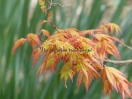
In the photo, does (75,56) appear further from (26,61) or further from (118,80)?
(26,61)

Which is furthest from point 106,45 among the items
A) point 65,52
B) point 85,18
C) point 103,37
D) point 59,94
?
point 85,18

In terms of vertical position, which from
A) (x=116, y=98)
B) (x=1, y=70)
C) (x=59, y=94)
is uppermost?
(x=1, y=70)

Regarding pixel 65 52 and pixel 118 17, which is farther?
pixel 118 17

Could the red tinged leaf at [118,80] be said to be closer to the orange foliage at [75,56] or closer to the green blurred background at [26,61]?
the orange foliage at [75,56]

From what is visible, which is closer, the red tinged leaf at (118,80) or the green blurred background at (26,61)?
the red tinged leaf at (118,80)

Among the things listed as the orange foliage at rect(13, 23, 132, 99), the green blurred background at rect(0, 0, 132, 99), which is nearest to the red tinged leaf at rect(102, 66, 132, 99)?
the orange foliage at rect(13, 23, 132, 99)

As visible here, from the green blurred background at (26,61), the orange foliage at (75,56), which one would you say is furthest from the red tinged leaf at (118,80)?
the green blurred background at (26,61)

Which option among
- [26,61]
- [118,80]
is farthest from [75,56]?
[26,61]

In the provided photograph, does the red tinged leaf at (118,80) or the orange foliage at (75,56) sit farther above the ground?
the orange foliage at (75,56)

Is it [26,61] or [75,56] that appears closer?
[75,56]

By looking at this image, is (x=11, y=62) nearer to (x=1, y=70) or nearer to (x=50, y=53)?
(x=1, y=70)

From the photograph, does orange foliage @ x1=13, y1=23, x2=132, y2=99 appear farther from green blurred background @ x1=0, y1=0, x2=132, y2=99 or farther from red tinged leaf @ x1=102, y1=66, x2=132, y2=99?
green blurred background @ x1=0, y1=0, x2=132, y2=99
